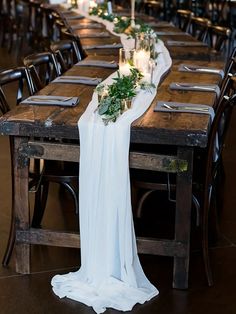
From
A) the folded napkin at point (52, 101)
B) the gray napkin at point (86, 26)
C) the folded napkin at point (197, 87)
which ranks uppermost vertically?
the folded napkin at point (52, 101)

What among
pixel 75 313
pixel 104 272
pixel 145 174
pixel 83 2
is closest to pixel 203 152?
pixel 145 174

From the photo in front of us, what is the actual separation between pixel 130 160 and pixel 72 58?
248 cm

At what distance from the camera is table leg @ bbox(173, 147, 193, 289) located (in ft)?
8.36

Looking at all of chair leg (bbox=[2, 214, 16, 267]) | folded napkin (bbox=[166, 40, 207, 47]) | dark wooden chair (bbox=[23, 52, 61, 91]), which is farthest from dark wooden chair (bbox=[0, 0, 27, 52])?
chair leg (bbox=[2, 214, 16, 267])

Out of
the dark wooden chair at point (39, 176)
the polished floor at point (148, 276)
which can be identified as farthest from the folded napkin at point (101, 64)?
the polished floor at point (148, 276)

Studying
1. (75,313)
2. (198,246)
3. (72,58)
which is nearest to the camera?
(75,313)

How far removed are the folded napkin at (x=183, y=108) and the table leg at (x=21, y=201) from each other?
24.8 inches

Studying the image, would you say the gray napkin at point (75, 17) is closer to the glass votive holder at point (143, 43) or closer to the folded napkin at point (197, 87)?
the glass votive holder at point (143, 43)

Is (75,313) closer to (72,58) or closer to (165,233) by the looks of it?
(165,233)

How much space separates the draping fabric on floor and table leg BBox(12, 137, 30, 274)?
0.73 feet

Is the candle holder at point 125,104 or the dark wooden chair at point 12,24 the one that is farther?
the dark wooden chair at point 12,24

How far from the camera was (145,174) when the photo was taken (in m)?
2.97

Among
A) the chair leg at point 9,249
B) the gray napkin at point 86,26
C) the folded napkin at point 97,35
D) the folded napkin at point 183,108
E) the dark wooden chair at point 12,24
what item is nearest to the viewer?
the folded napkin at point 183,108

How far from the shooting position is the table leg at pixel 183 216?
255 cm
